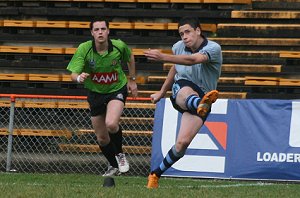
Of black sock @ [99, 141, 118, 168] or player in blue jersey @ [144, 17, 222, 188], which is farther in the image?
black sock @ [99, 141, 118, 168]

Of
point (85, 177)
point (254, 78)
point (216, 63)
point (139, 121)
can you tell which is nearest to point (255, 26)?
point (254, 78)

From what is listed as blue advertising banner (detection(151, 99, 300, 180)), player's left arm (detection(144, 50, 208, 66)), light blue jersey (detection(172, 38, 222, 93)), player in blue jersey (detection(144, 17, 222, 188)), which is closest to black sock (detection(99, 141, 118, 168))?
blue advertising banner (detection(151, 99, 300, 180))

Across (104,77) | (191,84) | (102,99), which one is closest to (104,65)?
(104,77)

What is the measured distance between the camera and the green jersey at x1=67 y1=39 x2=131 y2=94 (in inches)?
455

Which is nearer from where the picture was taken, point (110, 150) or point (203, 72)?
point (203, 72)

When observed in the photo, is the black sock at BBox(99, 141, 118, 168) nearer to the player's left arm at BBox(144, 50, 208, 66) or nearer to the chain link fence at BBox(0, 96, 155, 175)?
the chain link fence at BBox(0, 96, 155, 175)

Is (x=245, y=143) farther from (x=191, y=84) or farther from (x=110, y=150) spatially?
(x=191, y=84)

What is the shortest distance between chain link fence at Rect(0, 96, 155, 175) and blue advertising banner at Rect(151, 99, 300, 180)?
1.38m

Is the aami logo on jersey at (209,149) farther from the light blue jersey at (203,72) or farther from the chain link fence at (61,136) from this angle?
the light blue jersey at (203,72)

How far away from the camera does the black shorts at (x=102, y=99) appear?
38.3 feet

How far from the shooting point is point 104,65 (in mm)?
11586

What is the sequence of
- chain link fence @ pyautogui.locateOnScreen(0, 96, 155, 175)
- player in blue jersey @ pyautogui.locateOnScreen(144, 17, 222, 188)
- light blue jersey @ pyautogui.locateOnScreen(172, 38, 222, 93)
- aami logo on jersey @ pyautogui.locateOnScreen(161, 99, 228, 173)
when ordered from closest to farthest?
player in blue jersey @ pyautogui.locateOnScreen(144, 17, 222, 188), light blue jersey @ pyautogui.locateOnScreen(172, 38, 222, 93), aami logo on jersey @ pyautogui.locateOnScreen(161, 99, 228, 173), chain link fence @ pyautogui.locateOnScreen(0, 96, 155, 175)

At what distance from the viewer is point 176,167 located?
44.0ft

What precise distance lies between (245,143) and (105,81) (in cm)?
268
